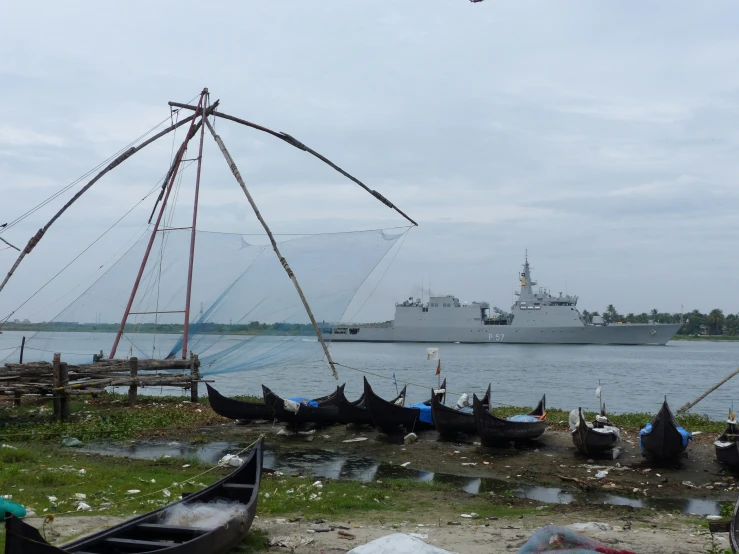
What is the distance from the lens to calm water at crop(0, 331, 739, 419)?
18.1 meters

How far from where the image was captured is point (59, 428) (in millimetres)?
14680

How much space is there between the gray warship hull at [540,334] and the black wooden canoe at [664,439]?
65910 mm

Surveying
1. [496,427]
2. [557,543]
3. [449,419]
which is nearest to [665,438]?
[496,427]

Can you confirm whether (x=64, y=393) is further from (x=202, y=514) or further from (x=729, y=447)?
(x=729, y=447)

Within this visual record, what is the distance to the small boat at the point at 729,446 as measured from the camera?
37.6 feet

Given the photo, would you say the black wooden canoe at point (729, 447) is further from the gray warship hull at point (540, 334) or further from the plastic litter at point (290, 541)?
the gray warship hull at point (540, 334)

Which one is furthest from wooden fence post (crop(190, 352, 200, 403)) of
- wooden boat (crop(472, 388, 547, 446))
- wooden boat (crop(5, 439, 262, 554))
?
wooden boat (crop(5, 439, 262, 554))

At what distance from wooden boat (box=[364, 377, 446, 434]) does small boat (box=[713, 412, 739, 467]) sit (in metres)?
5.54

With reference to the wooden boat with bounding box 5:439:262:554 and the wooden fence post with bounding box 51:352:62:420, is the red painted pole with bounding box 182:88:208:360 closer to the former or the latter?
the wooden fence post with bounding box 51:352:62:420

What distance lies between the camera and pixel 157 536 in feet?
19.7

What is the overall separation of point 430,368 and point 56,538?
4413cm

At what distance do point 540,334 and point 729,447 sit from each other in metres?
67.4

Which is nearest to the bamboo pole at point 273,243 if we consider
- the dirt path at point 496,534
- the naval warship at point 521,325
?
the dirt path at point 496,534

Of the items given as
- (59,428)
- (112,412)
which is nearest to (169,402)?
(112,412)
